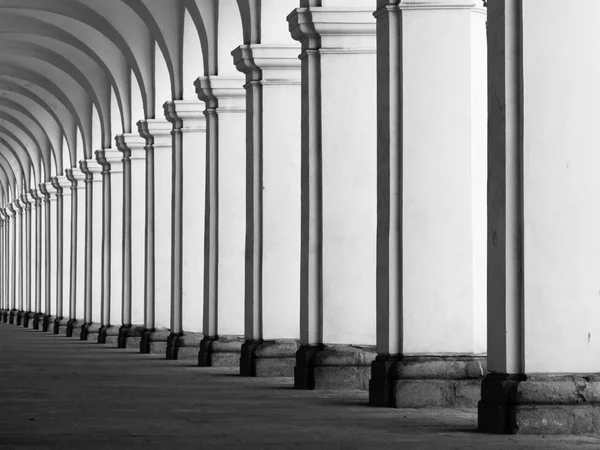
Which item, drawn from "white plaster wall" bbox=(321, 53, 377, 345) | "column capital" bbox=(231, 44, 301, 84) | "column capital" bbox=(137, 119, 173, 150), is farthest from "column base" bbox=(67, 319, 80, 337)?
"white plaster wall" bbox=(321, 53, 377, 345)

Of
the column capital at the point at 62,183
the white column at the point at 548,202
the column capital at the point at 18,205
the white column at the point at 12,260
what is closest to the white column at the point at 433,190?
the white column at the point at 548,202

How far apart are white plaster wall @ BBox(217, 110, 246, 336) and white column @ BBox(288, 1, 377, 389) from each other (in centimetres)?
640

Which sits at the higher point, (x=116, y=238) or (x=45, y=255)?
(x=116, y=238)

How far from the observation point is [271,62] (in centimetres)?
2123

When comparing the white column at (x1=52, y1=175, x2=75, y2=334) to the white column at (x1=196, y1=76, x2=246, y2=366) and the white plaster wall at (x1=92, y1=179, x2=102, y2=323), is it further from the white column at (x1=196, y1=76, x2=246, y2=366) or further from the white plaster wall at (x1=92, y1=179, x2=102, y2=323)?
the white column at (x1=196, y1=76, x2=246, y2=366)

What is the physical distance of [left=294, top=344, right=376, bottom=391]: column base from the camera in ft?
57.9

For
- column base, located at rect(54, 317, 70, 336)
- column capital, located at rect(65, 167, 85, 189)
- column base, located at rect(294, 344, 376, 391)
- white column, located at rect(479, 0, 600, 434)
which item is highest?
column capital, located at rect(65, 167, 85, 189)

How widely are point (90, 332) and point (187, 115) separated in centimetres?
1318

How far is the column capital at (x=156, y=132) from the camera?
30.9m

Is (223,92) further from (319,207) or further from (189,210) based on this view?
(319,207)

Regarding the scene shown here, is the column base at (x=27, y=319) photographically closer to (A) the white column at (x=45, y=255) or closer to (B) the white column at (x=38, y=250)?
(B) the white column at (x=38, y=250)

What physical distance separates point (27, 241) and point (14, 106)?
919 cm

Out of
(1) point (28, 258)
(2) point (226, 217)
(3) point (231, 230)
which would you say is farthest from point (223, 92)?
(1) point (28, 258)

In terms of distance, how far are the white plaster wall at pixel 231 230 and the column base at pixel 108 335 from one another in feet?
38.0
